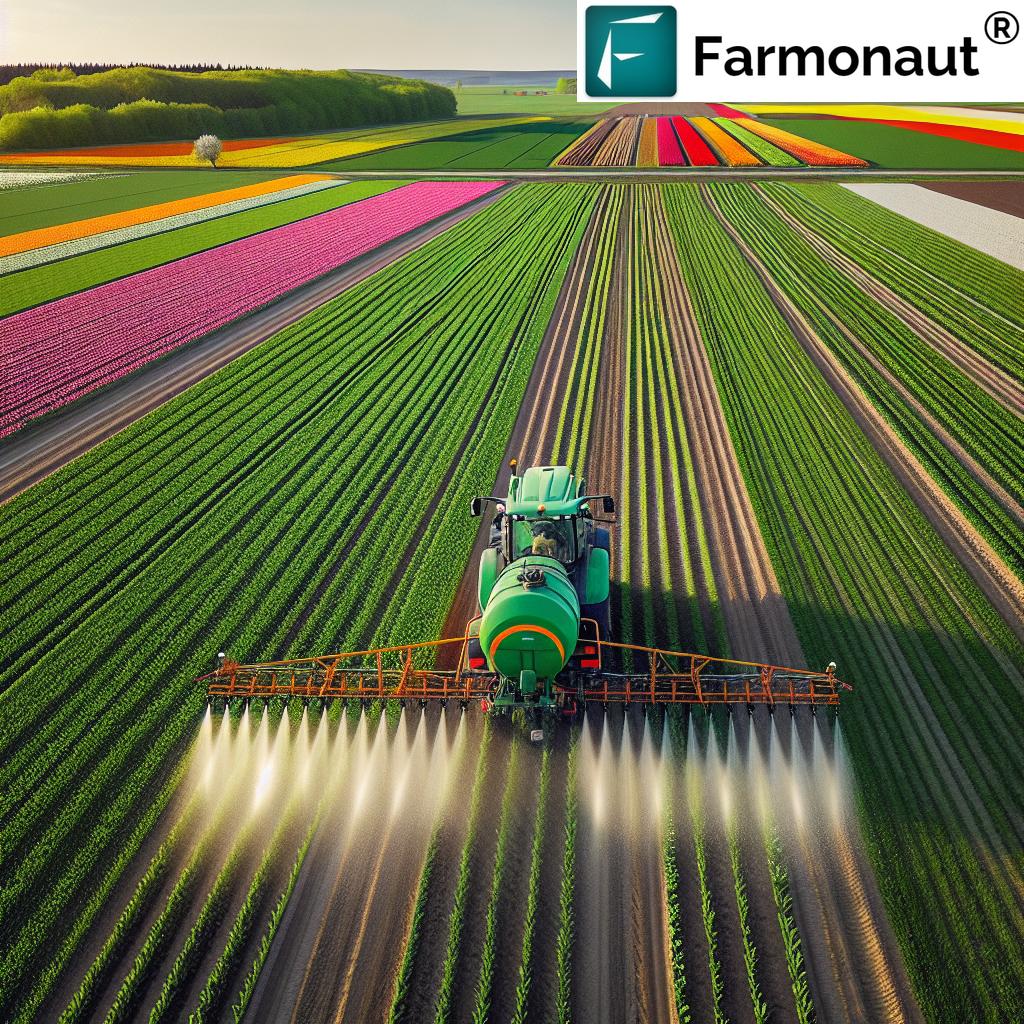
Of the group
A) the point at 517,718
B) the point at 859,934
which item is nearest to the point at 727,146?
the point at 517,718

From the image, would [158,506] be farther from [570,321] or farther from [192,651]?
[570,321]

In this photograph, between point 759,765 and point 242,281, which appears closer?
point 759,765

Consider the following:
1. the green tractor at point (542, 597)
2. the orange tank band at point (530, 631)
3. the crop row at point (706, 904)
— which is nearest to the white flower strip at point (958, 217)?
the green tractor at point (542, 597)

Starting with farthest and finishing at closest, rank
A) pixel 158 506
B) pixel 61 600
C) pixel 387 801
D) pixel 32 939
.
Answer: pixel 158 506 → pixel 61 600 → pixel 387 801 → pixel 32 939

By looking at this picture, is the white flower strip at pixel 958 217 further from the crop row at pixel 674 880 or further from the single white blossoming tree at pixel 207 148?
the single white blossoming tree at pixel 207 148

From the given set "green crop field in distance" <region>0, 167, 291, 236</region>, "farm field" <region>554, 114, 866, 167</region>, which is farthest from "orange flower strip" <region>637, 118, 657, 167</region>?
"green crop field in distance" <region>0, 167, 291, 236</region>

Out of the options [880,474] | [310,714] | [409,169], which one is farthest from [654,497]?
[409,169]
